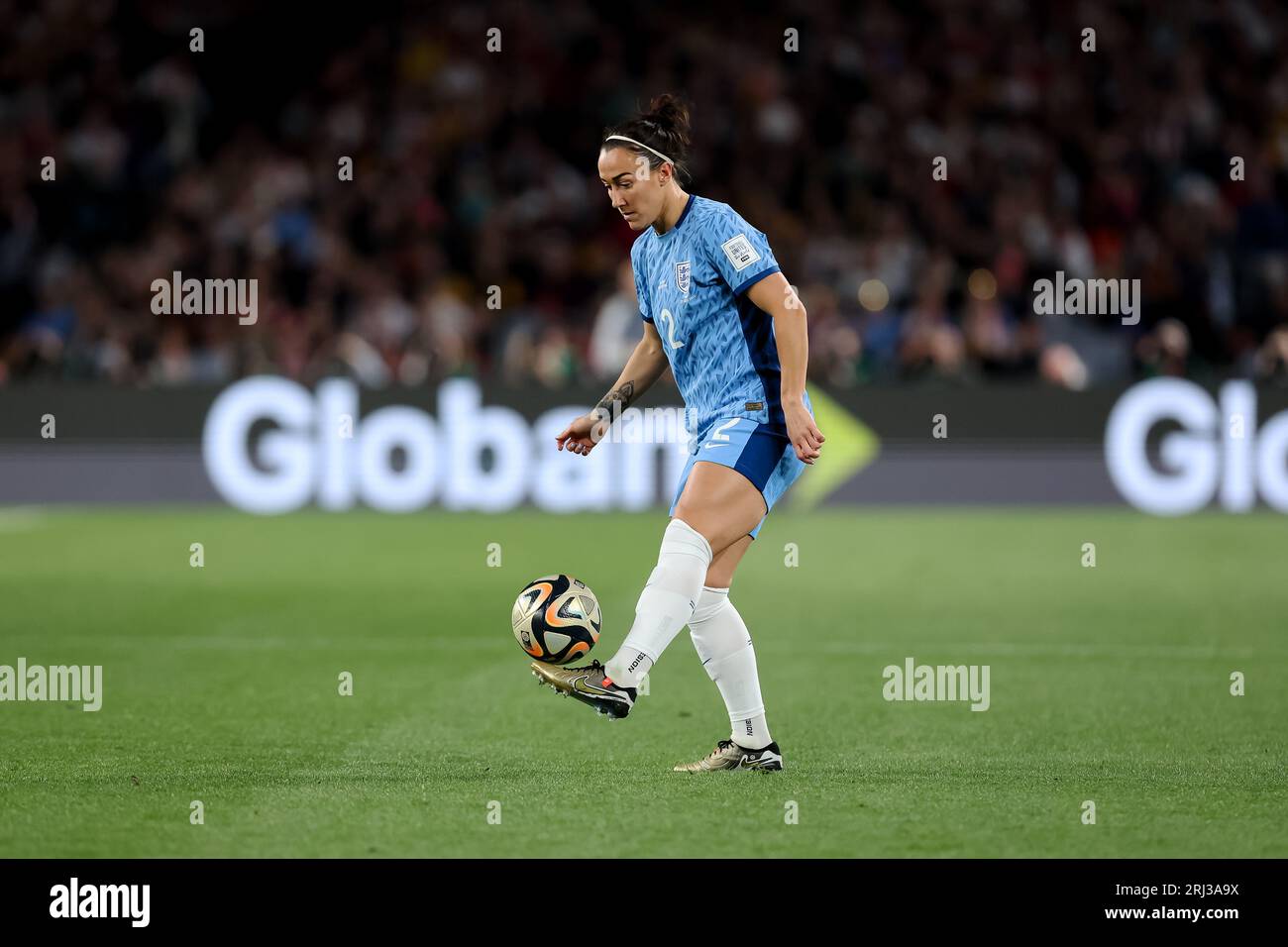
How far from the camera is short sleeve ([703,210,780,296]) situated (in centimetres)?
618

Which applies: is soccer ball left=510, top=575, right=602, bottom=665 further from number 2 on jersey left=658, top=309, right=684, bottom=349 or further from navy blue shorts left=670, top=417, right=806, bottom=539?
number 2 on jersey left=658, top=309, right=684, bottom=349

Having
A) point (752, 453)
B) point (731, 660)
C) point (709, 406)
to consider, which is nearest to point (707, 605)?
point (731, 660)

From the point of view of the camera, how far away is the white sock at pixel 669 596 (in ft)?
19.9

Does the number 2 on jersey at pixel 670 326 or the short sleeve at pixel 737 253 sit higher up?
the short sleeve at pixel 737 253

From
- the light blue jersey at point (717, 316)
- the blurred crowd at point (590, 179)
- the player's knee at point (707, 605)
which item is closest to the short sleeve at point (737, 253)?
the light blue jersey at point (717, 316)

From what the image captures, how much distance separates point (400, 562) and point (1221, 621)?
5.83m

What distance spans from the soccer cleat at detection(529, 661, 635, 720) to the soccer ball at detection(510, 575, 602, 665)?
5.9 inches

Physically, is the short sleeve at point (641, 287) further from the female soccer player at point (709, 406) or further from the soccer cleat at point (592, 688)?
the soccer cleat at point (592, 688)

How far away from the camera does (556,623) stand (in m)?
6.18

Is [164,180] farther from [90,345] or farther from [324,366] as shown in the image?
[324,366]

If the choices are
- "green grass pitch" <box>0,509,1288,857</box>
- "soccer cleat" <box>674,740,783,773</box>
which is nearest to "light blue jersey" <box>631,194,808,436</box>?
"soccer cleat" <box>674,740,783,773</box>

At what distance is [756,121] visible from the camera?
21.4m

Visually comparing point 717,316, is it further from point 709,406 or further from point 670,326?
point 709,406
